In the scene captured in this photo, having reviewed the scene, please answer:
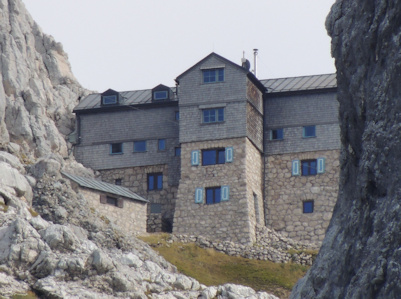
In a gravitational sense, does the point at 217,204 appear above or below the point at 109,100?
below

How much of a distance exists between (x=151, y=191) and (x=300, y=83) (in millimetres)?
14694

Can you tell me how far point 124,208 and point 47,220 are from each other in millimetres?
10364

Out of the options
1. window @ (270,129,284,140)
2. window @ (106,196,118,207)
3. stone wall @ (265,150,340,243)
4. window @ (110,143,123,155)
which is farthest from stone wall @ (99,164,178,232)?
window @ (270,129,284,140)

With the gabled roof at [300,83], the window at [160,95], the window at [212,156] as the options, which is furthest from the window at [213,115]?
the window at [160,95]

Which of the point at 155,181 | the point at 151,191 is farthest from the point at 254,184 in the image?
the point at 151,191

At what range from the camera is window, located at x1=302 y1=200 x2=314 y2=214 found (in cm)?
7625

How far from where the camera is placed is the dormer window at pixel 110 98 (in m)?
84.4

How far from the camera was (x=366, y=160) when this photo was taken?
15.5 m

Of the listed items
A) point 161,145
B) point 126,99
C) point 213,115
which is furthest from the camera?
point 126,99

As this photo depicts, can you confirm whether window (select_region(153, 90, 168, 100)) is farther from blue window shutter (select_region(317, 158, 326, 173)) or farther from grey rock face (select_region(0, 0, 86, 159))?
blue window shutter (select_region(317, 158, 326, 173))

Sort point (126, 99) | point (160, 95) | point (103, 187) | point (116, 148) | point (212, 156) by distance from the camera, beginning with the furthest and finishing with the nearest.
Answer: point (126, 99), point (160, 95), point (116, 148), point (212, 156), point (103, 187)

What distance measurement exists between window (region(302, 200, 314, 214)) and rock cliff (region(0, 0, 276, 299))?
15350 mm

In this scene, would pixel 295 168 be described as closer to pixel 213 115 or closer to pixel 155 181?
pixel 213 115

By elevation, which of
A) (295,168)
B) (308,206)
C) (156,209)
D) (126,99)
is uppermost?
(126,99)
